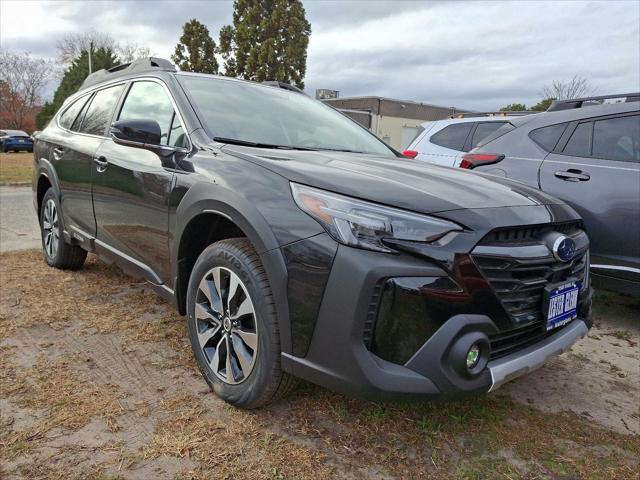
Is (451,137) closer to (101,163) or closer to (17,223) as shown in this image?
(101,163)

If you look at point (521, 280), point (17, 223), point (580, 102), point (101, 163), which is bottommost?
point (17, 223)

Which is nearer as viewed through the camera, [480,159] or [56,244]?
[480,159]

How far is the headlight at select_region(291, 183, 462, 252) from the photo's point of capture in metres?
1.88

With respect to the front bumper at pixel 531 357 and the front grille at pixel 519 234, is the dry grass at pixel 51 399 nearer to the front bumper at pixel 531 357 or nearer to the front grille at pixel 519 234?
the front bumper at pixel 531 357

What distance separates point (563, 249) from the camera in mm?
2162

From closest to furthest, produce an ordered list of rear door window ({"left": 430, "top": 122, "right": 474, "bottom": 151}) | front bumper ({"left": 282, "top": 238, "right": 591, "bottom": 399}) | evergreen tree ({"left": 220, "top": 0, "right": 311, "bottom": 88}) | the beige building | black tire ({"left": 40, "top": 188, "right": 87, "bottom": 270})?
1. front bumper ({"left": 282, "top": 238, "right": 591, "bottom": 399})
2. black tire ({"left": 40, "top": 188, "right": 87, "bottom": 270})
3. rear door window ({"left": 430, "top": 122, "right": 474, "bottom": 151})
4. evergreen tree ({"left": 220, "top": 0, "right": 311, "bottom": 88})
5. the beige building

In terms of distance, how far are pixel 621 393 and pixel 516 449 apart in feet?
3.39

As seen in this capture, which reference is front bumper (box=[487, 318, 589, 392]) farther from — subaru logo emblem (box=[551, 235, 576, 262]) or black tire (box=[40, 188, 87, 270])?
black tire (box=[40, 188, 87, 270])

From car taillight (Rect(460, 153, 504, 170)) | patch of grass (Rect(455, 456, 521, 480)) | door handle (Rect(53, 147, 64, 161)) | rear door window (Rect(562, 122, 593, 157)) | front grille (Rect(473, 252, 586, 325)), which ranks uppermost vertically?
rear door window (Rect(562, 122, 593, 157))

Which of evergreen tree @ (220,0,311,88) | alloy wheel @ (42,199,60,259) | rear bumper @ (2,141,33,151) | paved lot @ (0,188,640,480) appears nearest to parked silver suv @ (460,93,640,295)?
paved lot @ (0,188,640,480)

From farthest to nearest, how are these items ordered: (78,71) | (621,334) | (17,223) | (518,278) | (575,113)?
(78,71)
(17,223)
(575,113)
(621,334)
(518,278)

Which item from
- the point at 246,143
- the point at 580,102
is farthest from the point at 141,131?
the point at 580,102

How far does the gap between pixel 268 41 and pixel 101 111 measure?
26.6m

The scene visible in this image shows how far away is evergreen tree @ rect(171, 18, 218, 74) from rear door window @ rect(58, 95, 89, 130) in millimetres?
27138
